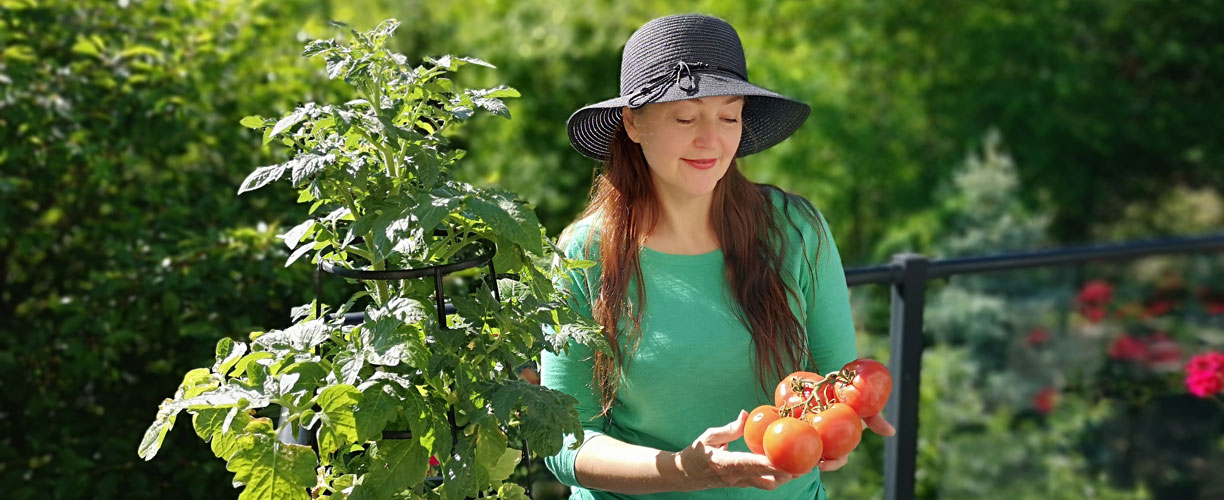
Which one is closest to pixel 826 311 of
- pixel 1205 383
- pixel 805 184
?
pixel 1205 383

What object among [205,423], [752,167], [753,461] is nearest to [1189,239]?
[753,461]

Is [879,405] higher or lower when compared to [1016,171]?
lower

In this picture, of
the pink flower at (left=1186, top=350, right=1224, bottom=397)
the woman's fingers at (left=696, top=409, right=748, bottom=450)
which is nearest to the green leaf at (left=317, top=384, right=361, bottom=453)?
the woman's fingers at (left=696, top=409, right=748, bottom=450)

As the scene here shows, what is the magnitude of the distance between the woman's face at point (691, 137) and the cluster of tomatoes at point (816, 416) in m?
0.38

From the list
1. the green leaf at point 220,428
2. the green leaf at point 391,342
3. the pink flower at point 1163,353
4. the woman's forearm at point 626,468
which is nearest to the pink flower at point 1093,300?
the pink flower at point 1163,353

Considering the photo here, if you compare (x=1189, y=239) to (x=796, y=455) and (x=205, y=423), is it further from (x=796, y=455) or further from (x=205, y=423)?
(x=205, y=423)

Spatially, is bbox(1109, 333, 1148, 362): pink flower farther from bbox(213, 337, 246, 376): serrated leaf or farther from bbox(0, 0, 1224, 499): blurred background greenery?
bbox(213, 337, 246, 376): serrated leaf

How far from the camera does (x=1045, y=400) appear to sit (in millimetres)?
5883

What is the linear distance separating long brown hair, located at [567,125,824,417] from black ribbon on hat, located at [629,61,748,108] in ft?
0.60

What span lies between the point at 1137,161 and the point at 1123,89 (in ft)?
2.11

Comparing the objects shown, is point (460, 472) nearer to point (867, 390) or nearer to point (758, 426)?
point (758, 426)

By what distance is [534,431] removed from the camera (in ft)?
4.44

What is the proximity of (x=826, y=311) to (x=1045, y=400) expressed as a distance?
443 centimetres

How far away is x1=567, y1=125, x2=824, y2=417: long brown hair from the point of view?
72.3 inches
